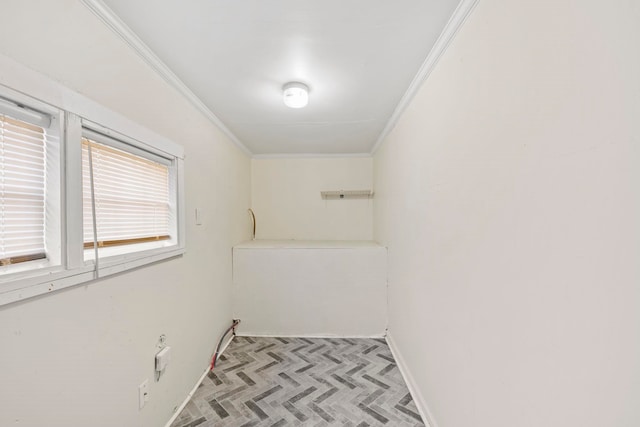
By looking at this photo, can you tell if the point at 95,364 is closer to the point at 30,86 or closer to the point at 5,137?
the point at 5,137

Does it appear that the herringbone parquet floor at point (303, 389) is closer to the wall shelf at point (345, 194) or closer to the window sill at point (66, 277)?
the window sill at point (66, 277)

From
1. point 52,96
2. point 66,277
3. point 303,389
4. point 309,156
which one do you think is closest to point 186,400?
point 303,389

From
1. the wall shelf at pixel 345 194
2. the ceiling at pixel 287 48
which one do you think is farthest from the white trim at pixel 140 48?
the wall shelf at pixel 345 194

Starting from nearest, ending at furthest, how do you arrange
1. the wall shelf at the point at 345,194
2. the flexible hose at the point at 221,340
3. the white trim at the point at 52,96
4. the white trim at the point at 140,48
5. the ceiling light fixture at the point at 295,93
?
the white trim at the point at 52,96 < the white trim at the point at 140,48 < the ceiling light fixture at the point at 295,93 < the flexible hose at the point at 221,340 < the wall shelf at the point at 345,194

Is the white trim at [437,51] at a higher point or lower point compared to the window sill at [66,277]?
higher

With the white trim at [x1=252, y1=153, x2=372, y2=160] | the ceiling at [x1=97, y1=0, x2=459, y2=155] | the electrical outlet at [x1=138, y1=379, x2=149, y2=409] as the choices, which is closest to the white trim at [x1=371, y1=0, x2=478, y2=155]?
the ceiling at [x1=97, y1=0, x2=459, y2=155]

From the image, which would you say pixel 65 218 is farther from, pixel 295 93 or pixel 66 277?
pixel 295 93

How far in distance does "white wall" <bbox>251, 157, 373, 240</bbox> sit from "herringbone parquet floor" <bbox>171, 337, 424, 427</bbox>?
5.13ft

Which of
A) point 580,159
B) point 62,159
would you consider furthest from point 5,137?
point 580,159

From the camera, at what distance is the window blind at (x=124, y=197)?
1114 millimetres

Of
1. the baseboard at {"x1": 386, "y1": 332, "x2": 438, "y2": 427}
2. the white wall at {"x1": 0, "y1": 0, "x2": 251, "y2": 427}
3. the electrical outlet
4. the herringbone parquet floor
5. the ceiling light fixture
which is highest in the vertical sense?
the ceiling light fixture

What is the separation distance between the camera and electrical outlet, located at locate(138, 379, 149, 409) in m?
1.36

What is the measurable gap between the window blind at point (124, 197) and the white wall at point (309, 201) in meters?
2.16

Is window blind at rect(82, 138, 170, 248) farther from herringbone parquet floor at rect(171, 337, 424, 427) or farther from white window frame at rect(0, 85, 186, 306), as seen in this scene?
herringbone parquet floor at rect(171, 337, 424, 427)
